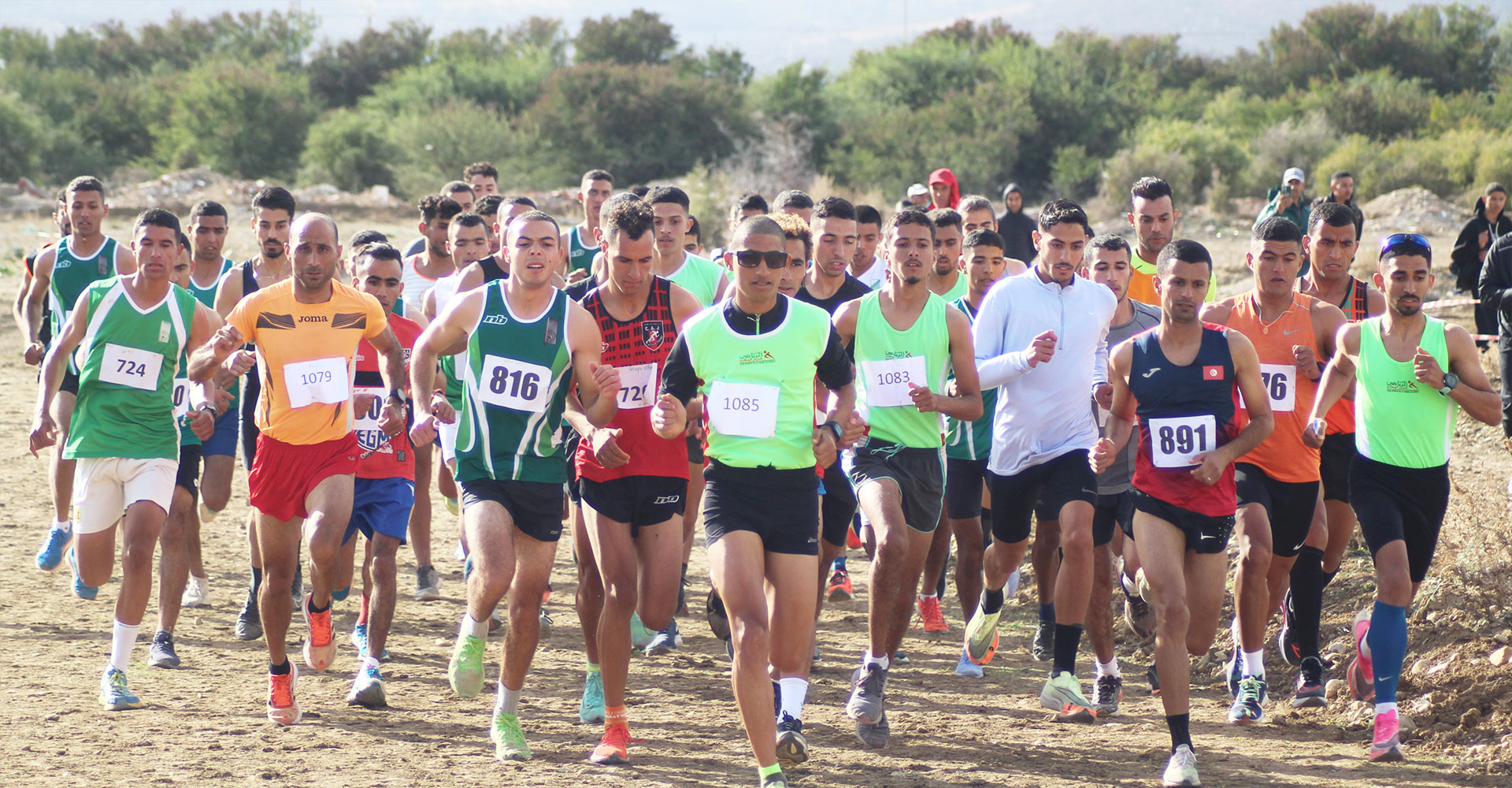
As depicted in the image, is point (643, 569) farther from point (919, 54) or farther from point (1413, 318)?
point (919, 54)

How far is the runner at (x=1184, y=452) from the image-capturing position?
554cm

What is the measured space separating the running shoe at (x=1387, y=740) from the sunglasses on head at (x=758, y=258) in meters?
3.14

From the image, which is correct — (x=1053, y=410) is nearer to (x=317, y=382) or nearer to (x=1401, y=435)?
(x=1401, y=435)

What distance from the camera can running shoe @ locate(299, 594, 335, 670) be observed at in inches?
264

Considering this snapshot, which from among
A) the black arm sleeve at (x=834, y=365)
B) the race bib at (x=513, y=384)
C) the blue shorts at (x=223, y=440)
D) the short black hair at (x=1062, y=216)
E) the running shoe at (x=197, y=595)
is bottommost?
the running shoe at (x=197, y=595)

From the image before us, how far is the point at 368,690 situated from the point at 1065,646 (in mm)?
3226

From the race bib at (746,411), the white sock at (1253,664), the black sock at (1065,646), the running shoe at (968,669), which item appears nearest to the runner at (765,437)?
the race bib at (746,411)

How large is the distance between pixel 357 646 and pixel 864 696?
9.62ft

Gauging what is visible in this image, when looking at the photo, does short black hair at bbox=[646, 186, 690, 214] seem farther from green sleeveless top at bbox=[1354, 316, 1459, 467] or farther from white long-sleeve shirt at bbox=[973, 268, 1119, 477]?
green sleeveless top at bbox=[1354, 316, 1459, 467]

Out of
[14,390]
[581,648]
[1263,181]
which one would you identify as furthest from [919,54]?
[581,648]

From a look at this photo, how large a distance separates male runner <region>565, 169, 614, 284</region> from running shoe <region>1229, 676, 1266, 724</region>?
4.74 metres

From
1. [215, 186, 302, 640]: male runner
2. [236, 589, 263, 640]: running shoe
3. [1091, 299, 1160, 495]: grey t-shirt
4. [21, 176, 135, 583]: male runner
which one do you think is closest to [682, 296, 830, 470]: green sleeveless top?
[1091, 299, 1160, 495]: grey t-shirt

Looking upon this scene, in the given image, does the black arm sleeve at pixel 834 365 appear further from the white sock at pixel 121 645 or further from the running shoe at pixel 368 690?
the white sock at pixel 121 645

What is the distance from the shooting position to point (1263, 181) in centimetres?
3438
